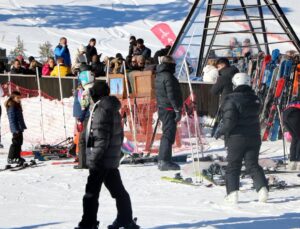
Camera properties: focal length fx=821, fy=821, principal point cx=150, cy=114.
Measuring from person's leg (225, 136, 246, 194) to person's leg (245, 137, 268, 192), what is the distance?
0.08 m

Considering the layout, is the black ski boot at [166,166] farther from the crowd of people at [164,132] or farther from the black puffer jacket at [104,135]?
the black puffer jacket at [104,135]

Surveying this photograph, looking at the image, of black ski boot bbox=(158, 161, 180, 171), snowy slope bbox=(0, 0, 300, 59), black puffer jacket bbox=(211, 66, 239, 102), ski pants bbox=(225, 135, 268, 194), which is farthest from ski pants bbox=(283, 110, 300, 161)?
snowy slope bbox=(0, 0, 300, 59)

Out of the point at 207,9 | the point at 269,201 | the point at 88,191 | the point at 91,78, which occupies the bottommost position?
the point at 269,201

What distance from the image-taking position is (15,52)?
38031 millimetres

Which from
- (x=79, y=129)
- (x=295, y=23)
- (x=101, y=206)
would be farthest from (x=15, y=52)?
(x=101, y=206)

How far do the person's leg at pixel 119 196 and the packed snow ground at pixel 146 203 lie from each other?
43cm

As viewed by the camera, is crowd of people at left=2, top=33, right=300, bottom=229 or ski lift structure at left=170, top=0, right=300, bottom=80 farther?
ski lift structure at left=170, top=0, right=300, bottom=80

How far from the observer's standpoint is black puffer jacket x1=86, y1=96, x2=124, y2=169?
7.79m

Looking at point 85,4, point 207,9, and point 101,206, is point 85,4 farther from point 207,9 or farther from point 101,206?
point 101,206

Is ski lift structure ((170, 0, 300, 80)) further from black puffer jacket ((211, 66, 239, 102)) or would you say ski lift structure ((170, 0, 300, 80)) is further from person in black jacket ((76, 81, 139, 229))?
person in black jacket ((76, 81, 139, 229))

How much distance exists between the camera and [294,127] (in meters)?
12.1

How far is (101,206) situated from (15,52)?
2912 centimetres

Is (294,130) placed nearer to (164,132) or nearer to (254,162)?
(164,132)

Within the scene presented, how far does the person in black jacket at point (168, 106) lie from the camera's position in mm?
12594
